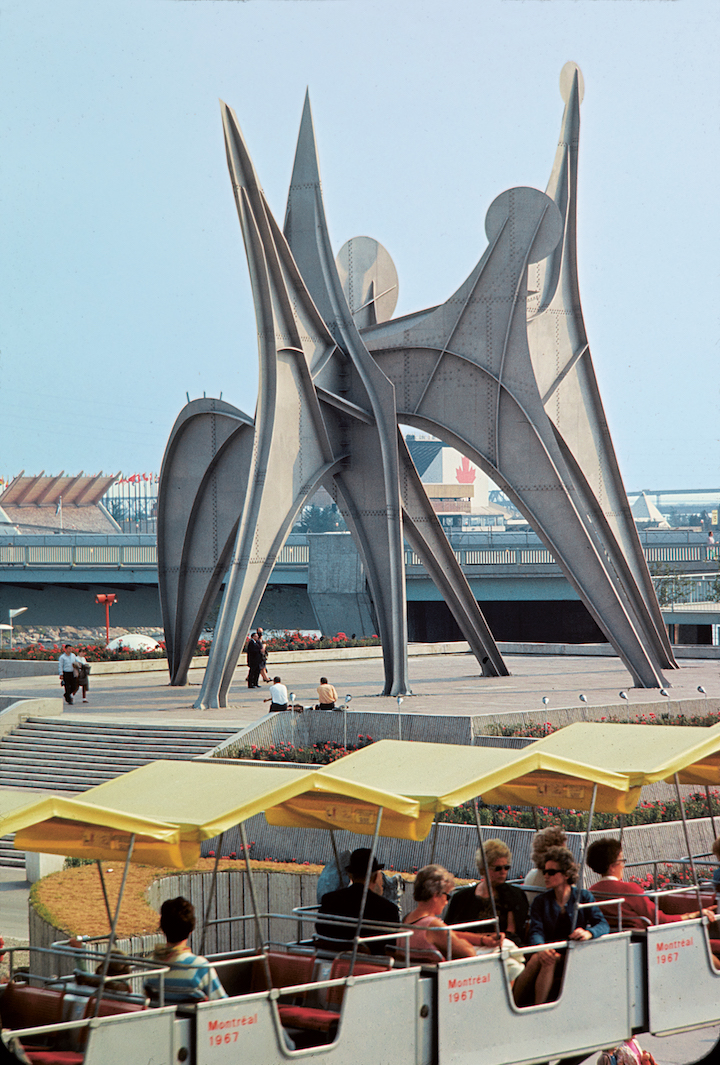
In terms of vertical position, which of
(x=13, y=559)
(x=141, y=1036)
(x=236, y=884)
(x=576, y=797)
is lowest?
(x=236, y=884)

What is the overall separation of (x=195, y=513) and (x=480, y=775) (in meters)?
22.3

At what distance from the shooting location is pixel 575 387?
29547 mm

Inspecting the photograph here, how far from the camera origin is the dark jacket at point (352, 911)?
8578 millimetres

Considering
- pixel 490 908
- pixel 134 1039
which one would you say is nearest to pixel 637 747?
pixel 490 908

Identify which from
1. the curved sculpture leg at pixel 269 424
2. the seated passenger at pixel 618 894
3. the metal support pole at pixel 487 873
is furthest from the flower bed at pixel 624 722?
the metal support pole at pixel 487 873

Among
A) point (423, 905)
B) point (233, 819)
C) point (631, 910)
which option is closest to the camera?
point (233, 819)

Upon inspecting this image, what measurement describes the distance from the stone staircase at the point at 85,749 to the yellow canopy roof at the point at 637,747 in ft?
40.5

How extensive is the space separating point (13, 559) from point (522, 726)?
46.5m

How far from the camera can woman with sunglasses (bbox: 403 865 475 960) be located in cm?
830

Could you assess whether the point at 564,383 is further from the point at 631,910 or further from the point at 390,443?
the point at 631,910

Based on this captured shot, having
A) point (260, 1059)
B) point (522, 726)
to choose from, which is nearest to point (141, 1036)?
point (260, 1059)

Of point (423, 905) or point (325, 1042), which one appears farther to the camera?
point (423, 905)

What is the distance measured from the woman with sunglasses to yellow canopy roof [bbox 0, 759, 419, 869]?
1.29 feet

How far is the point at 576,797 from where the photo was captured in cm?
964
